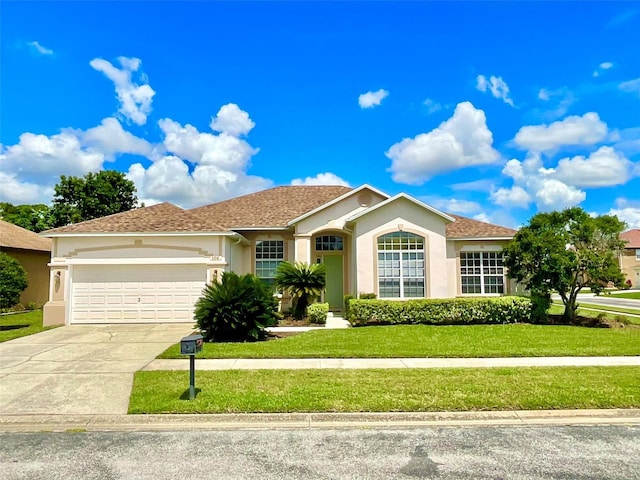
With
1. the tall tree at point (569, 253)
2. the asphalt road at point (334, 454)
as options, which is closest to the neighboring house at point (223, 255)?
the tall tree at point (569, 253)

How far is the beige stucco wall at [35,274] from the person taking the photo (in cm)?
2300

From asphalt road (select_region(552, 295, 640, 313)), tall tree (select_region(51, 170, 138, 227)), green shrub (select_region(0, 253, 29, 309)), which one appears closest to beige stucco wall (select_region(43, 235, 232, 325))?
green shrub (select_region(0, 253, 29, 309))

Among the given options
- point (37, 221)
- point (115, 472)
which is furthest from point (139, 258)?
point (37, 221)

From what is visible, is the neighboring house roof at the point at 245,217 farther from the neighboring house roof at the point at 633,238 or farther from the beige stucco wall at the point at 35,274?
the neighboring house roof at the point at 633,238

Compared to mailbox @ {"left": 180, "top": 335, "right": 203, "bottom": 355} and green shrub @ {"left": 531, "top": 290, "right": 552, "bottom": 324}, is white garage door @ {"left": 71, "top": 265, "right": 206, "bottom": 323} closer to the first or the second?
mailbox @ {"left": 180, "top": 335, "right": 203, "bottom": 355}

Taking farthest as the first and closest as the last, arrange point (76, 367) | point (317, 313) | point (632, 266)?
point (632, 266)
point (317, 313)
point (76, 367)

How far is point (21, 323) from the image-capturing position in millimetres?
17266

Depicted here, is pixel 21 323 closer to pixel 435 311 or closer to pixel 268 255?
pixel 268 255

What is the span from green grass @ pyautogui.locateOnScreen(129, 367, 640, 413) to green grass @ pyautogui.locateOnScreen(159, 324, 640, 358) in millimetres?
1589

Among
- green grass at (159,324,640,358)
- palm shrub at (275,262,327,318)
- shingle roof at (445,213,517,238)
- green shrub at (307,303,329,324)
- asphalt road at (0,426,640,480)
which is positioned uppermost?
shingle roof at (445,213,517,238)

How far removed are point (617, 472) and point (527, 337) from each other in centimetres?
856

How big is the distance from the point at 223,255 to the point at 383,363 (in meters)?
9.46

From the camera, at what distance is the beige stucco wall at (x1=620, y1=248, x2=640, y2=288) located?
2026 inches

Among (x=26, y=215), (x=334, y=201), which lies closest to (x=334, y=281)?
(x=334, y=201)
